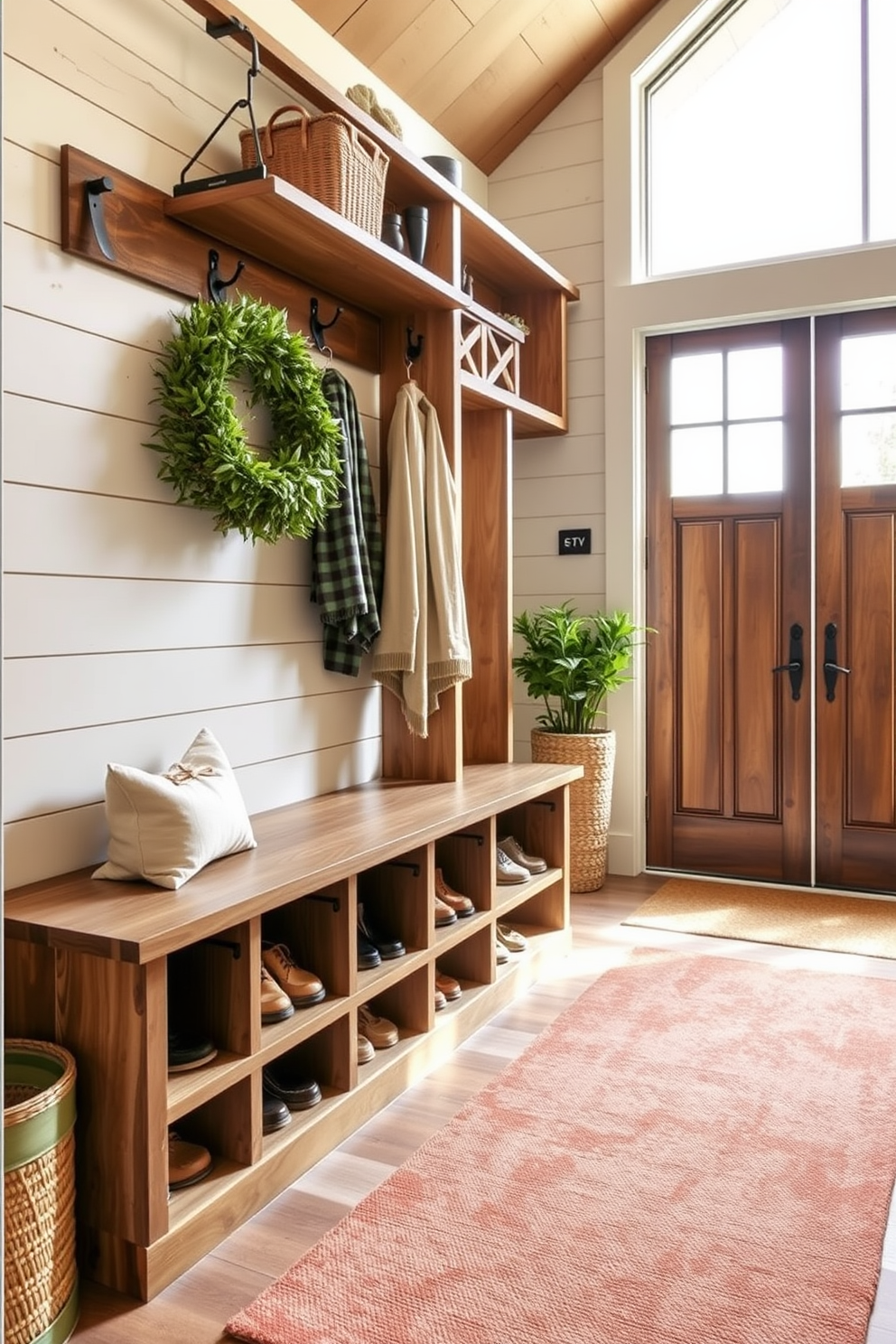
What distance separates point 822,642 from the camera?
13.3ft

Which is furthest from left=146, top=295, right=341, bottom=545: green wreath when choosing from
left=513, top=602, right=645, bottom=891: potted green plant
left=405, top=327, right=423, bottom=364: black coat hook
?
left=513, top=602, right=645, bottom=891: potted green plant

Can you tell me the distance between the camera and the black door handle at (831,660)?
4027 mm

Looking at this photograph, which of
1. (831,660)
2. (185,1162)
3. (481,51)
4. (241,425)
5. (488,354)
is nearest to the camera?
(185,1162)

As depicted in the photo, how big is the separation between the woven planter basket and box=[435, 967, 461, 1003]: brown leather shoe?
51.6 inches

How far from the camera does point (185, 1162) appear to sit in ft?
6.00

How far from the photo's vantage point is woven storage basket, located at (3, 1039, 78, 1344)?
58.7 inches

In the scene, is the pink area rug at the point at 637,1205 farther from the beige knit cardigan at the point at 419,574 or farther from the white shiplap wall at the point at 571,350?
the white shiplap wall at the point at 571,350

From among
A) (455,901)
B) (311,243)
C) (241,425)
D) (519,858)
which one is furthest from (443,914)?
(311,243)

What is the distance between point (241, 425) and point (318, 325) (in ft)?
1.93

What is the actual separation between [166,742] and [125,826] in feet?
1.37

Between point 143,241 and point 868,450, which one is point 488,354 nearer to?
point 868,450

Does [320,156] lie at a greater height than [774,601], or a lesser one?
greater

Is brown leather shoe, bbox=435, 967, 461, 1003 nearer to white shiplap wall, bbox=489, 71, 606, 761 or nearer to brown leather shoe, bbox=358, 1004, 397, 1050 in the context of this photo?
brown leather shoe, bbox=358, 1004, 397, 1050

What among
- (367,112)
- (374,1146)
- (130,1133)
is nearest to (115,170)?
(367,112)
